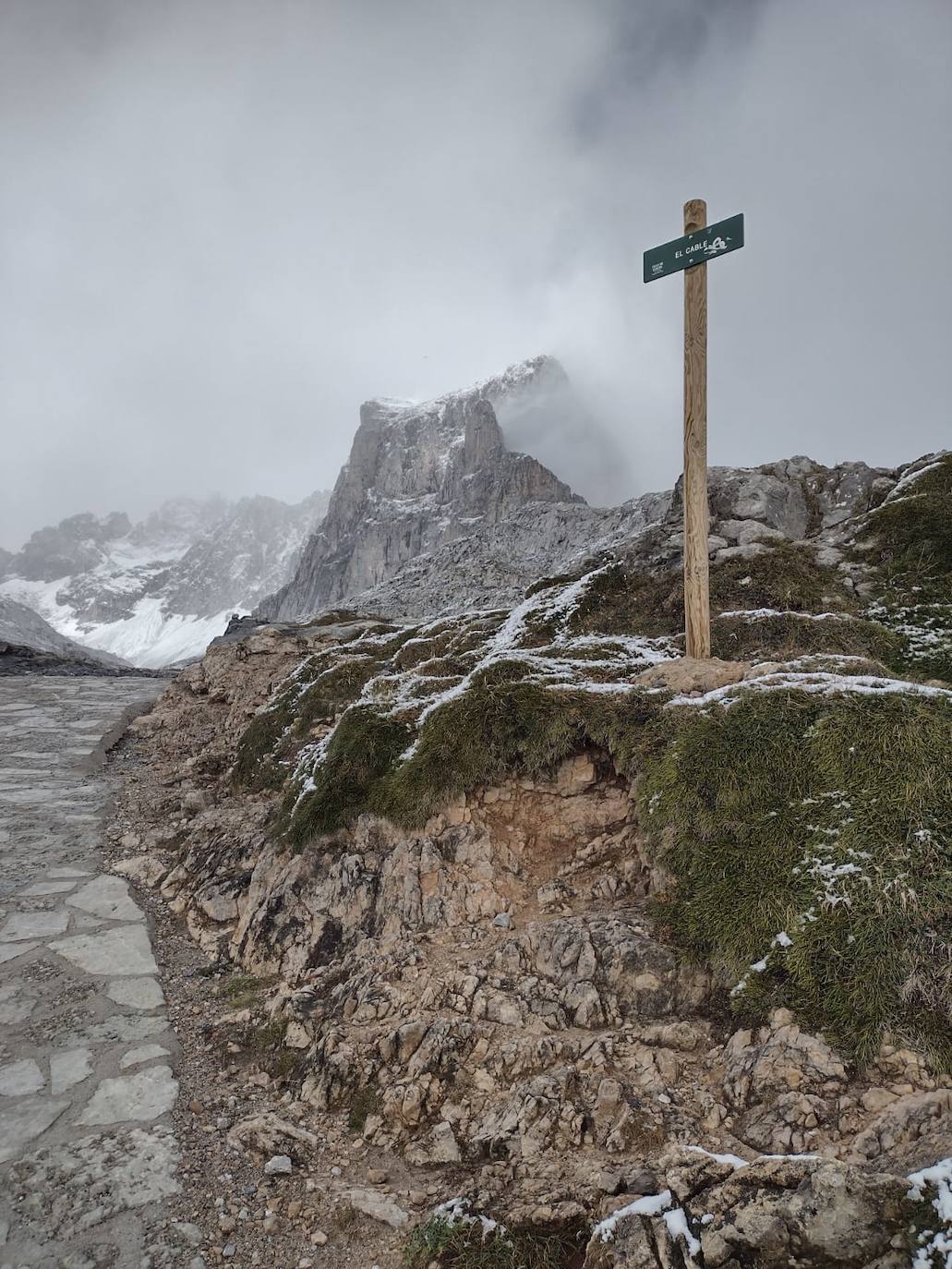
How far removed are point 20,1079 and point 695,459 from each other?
9517 mm

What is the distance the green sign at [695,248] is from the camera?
7.52 m

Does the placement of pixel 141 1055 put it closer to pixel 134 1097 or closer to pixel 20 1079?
pixel 134 1097

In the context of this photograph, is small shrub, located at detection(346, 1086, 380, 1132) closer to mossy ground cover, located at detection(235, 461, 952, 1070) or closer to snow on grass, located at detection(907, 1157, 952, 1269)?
mossy ground cover, located at detection(235, 461, 952, 1070)

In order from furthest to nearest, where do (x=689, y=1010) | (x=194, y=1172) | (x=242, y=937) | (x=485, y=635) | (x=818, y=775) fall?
(x=485, y=635) < (x=242, y=937) < (x=818, y=775) < (x=689, y=1010) < (x=194, y=1172)

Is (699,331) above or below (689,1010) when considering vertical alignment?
above

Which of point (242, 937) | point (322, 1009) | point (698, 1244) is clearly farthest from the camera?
point (242, 937)

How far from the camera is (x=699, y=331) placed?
8.16 metres

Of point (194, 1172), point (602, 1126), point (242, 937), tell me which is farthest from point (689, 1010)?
point (242, 937)

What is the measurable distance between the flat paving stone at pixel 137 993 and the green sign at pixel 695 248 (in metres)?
10.3

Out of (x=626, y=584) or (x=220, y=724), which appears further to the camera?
(x=220, y=724)

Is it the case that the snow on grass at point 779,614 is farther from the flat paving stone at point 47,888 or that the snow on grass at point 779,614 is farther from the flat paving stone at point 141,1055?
the flat paving stone at point 47,888

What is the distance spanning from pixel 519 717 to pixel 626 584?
5.18 metres

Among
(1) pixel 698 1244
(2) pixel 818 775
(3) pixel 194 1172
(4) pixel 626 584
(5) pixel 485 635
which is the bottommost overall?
(3) pixel 194 1172

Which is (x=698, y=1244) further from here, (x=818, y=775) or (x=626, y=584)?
(x=626, y=584)
